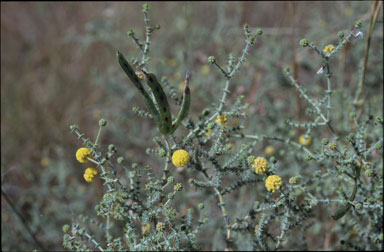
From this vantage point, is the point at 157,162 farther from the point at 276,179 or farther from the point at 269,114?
the point at 276,179

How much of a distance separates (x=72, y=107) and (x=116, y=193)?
10.0ft

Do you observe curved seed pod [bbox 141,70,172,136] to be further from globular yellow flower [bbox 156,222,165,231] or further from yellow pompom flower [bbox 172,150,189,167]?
globular yellow flower [bbox 156,222,165,231]

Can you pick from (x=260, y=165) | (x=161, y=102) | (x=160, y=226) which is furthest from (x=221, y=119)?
(x=160, y=226)

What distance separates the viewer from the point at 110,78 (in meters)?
4.04

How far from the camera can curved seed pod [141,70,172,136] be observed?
4.26ft

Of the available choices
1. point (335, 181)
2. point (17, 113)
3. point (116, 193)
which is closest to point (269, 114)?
point (335, 181)

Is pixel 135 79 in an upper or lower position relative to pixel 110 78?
lower

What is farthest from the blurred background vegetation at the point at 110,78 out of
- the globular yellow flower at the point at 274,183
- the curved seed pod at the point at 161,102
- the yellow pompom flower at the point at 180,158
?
the curved seed pod at the point at 161,102

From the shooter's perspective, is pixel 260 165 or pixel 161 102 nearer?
pixel 161 102

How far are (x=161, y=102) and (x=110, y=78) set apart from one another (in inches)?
111

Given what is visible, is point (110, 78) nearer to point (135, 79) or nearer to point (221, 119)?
point (221, 119)

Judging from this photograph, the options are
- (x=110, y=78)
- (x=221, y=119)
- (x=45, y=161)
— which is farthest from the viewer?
(x=110, y=78)

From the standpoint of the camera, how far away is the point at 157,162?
312 centimetres

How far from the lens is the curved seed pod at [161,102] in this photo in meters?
1.30
